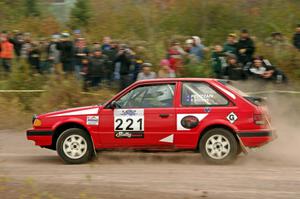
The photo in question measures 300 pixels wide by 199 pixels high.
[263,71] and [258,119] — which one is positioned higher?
[263,71]

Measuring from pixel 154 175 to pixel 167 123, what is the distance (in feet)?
4.04

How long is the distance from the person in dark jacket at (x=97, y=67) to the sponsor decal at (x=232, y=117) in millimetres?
7026

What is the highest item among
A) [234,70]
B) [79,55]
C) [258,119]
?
[79,55]

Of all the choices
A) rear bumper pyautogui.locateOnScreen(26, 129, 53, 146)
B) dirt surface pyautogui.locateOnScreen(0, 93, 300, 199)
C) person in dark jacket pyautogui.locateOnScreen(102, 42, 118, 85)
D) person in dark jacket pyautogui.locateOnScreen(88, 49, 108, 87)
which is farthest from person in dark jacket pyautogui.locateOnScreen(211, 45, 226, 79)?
rear bumper pyautogui.locateOnScreen(26, 129, 53, 146)

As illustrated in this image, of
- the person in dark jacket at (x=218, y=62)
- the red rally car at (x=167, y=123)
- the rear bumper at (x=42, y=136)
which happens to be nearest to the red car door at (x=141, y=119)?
the red rally car at (x=167, y=123)

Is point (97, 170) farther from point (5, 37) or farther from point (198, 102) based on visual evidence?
point (5, 37)

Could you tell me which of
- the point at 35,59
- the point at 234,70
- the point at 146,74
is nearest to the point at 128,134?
the point at 146,74

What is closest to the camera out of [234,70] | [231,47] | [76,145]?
[76,145]

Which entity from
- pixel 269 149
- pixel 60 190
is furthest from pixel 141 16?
pixel 60 190

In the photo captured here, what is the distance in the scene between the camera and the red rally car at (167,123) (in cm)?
1020

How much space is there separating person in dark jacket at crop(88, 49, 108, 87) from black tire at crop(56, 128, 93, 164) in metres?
6.07

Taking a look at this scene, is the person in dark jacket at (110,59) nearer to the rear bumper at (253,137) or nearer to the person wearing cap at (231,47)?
the person wearing cap at (231,47)

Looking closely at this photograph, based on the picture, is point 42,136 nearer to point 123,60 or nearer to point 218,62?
point 123,60

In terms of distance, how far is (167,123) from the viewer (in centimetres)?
1035
